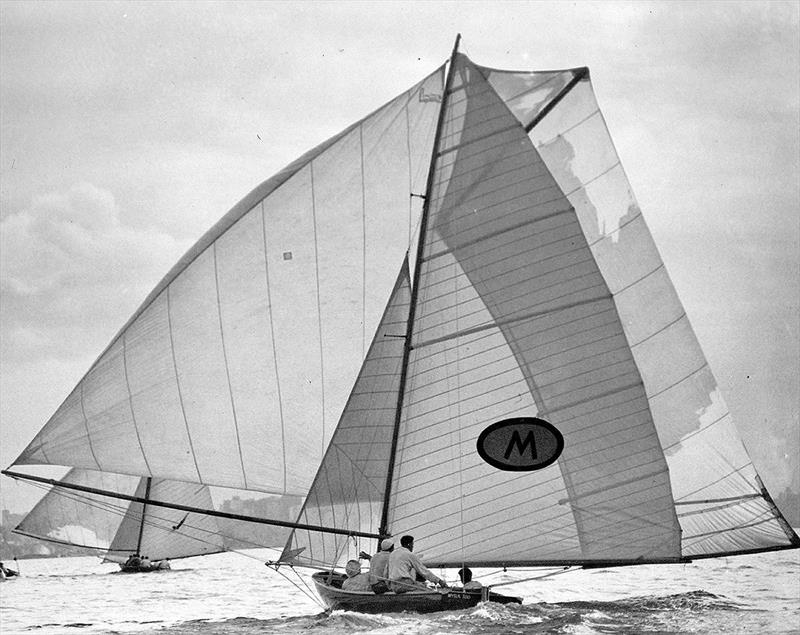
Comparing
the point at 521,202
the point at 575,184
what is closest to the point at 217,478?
the point at 521,202

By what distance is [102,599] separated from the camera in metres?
33.2

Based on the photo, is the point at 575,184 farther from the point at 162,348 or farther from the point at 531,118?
the point at 162,348

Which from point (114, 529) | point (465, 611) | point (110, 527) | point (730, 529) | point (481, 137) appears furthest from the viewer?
point (114, 529)

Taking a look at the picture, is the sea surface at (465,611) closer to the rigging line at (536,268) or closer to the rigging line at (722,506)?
the rigging line at (722,506)

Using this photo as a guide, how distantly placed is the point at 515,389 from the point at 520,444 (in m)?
0.84

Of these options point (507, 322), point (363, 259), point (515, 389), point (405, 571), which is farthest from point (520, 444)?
point (363, 259)

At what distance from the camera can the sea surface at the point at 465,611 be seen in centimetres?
1608

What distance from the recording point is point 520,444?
17.1 m

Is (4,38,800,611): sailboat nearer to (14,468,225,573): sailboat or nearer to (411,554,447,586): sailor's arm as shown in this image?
(411,554,447,586): sailor's arm

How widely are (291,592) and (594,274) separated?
62.2 feet

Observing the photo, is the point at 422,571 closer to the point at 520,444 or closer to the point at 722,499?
the point at 520,444

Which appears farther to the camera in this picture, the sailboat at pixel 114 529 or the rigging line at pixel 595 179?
the sailboat at pixel 114 529

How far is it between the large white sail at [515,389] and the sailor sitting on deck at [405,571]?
1142 mm

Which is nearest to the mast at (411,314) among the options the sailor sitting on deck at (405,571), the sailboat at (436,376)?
the sailboat at (436,376)
